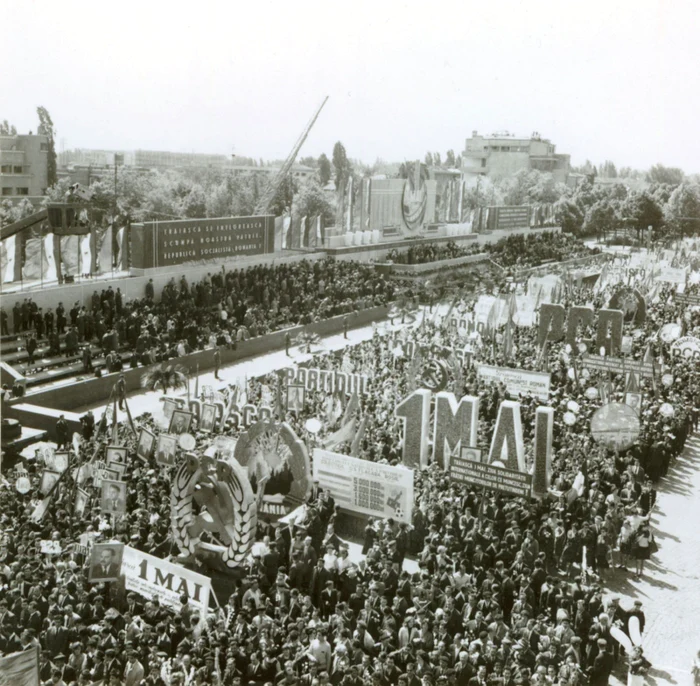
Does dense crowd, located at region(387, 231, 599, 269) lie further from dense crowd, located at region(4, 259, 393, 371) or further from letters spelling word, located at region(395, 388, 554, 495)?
letters spelling word, located at region(395, 388, 554, 495)

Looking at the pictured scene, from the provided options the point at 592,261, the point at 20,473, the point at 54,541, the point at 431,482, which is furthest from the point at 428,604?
the point at 592,261

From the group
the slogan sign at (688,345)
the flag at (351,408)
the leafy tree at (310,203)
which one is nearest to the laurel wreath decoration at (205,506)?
the flag at (351,408)

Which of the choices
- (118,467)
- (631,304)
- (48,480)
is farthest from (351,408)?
(631,304)

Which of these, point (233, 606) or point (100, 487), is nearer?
point (233, 606)

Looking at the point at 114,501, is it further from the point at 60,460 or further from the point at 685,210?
the point at 685,210

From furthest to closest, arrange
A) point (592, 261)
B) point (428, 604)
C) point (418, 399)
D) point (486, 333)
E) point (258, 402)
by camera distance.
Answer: point (592, 261) → point (486, 333) → point (258, 402) → point (418, 399) → point (428, 604)

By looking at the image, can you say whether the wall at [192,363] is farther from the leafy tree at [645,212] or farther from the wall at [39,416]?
the leafy tree at [645,212]

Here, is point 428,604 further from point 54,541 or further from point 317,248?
point 317,248
